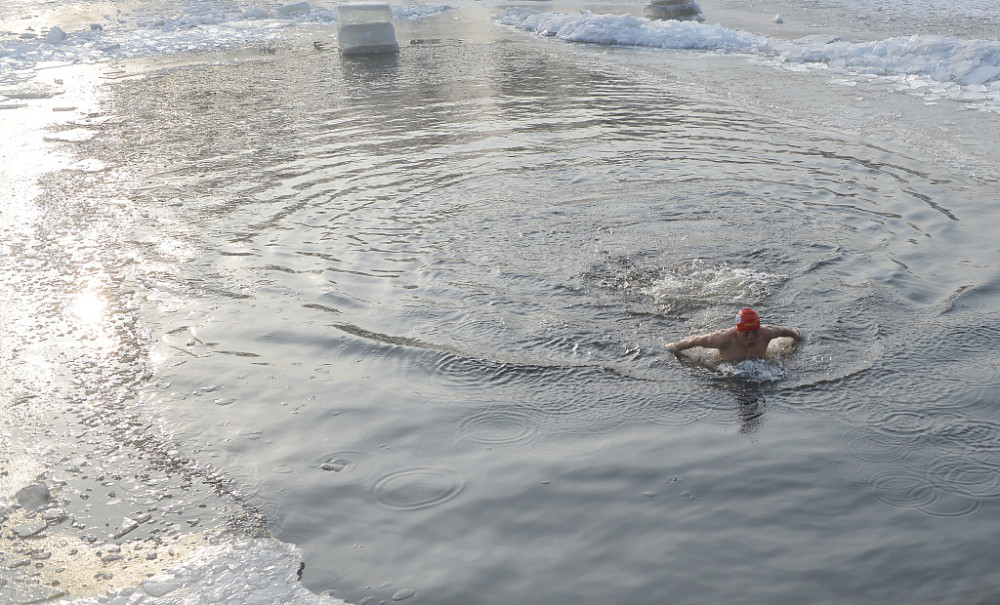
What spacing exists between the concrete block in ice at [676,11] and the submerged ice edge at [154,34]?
1247 cm

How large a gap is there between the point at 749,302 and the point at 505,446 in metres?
3.18

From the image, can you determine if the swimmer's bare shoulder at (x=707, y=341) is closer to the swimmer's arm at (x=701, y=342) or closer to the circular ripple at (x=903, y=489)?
the swimmer's arm at (x=701, y=342)

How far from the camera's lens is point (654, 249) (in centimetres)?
896

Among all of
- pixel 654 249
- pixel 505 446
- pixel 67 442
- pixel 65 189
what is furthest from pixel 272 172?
pixel 505 446

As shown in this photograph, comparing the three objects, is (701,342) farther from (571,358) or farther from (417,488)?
(417,488)

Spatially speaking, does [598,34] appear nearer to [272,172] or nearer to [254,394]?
[272,172]

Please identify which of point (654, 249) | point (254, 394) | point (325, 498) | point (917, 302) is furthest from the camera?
point (654, 249)

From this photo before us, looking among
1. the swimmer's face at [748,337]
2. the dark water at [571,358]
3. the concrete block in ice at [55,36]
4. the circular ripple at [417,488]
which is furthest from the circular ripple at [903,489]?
the concrete block in ice at [55,36]

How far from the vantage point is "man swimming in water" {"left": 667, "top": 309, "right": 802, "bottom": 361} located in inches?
254

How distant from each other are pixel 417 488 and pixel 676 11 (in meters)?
29.1

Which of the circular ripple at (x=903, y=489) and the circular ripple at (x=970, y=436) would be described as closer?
the circular ripple at (x=903, y=489)

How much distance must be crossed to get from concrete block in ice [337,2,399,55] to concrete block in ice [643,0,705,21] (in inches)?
427

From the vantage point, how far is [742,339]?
6.54 meters

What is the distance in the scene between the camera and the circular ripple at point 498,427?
5953 mm
